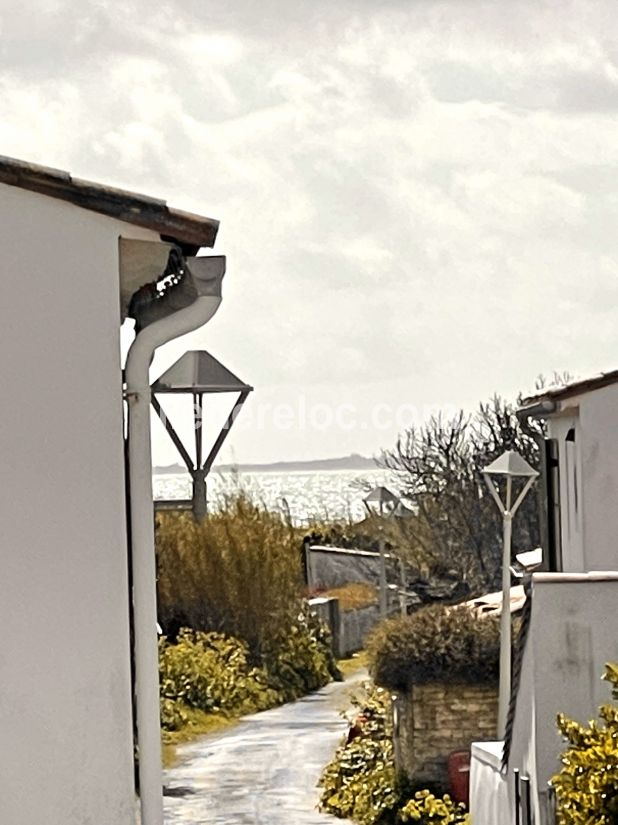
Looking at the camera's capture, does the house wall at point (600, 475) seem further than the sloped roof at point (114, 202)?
Yes

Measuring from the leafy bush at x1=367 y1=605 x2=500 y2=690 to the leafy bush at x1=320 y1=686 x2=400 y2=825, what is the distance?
1291 millimetres

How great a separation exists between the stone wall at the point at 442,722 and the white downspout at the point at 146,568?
39.9 feet

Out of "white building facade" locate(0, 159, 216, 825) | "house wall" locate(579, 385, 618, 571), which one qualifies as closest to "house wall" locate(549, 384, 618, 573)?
"house wall" locate(579, 385, 618, 571)

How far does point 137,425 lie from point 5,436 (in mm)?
850

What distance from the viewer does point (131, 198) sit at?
261 inches

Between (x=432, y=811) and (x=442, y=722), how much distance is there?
3.96ft

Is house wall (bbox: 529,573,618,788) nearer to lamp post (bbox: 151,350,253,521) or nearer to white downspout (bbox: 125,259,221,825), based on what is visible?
white downspout (bbox: 125,259,221,825)

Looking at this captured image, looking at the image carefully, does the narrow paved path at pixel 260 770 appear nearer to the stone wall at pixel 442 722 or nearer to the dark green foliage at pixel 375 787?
the dark green foliage at pixel 375 787

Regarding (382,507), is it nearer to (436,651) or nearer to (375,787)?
(375,787)

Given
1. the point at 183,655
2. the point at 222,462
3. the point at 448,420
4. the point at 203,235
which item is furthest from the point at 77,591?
the point at 448,420

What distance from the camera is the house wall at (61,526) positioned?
21.1 ft

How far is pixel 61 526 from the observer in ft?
21.4

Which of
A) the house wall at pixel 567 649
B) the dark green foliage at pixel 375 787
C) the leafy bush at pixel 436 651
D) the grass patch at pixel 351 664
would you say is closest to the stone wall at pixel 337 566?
the grass patch at pixel 351 664

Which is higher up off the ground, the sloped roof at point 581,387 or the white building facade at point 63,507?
the sloped roof at point 581,387
